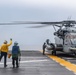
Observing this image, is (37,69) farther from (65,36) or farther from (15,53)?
(65,36)

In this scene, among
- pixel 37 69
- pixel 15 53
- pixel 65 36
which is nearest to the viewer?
pixel 37 69

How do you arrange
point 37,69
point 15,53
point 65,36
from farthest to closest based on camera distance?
point 65,36, point 15,53, point 37,69

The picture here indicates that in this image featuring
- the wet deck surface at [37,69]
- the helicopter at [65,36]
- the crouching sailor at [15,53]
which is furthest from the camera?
the helicopter at [65,36]

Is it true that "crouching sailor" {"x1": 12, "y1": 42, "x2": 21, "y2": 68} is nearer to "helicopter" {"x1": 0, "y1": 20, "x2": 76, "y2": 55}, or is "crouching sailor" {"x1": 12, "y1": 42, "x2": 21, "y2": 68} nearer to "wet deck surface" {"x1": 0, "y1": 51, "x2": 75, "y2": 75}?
"wet deck surface" {"x1": 0, "y1": 51, "x2": 75, "y2": 75}

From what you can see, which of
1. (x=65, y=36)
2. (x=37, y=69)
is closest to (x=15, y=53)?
(x=37, y=69)

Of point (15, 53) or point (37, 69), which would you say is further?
point (15, 53)

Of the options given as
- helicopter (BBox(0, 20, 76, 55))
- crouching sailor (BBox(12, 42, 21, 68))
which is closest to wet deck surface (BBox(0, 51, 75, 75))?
crouching sailor (BBox(12, 42, 21, 68))

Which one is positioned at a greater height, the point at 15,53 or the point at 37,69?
the point at 15,53

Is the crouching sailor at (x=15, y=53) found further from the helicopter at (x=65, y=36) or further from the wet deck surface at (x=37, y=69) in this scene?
the helicopter at (x=65, y=36)

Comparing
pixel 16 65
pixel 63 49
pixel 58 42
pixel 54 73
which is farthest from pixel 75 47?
pixel 54 73

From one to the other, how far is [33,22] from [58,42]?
5.10 m

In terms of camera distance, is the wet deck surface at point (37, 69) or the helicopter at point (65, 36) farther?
the helicopter at point (65, 36)

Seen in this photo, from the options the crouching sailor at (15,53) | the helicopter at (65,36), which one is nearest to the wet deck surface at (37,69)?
the crouching sailor at (15,53)

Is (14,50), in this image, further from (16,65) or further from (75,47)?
(75,47)
